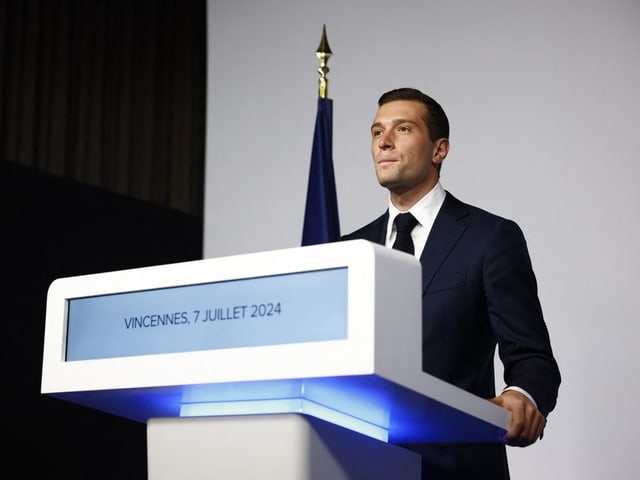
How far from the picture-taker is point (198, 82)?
4.52 metres

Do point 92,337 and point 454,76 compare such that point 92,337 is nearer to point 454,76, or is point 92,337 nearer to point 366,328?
point 366,328

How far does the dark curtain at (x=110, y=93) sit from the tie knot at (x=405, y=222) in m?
2.26

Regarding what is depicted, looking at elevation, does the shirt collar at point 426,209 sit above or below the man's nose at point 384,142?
below

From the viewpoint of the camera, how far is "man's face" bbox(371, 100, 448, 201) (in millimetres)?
2016

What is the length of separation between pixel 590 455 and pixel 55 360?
A: 1837 mm

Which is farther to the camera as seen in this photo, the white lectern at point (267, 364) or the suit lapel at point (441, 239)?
the suit lapel at point (441, 239)

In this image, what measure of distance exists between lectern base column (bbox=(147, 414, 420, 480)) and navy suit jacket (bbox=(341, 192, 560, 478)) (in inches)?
16.0

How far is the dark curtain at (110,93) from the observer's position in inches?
151

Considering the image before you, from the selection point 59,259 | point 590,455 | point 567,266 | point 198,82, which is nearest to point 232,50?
point 198,82

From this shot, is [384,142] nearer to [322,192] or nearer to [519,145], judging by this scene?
[322,192]

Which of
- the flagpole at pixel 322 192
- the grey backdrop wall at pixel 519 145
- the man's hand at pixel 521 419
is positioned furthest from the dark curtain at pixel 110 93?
the man's hand at pixel 521 419

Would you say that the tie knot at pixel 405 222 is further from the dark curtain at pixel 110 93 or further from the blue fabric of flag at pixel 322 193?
the dark curtain at pixel 110 93

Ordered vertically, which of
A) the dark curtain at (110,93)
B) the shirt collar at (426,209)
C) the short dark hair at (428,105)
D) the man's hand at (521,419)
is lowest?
the man's hand at (521,419)

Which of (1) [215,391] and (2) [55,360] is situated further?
(2) [55,360]
